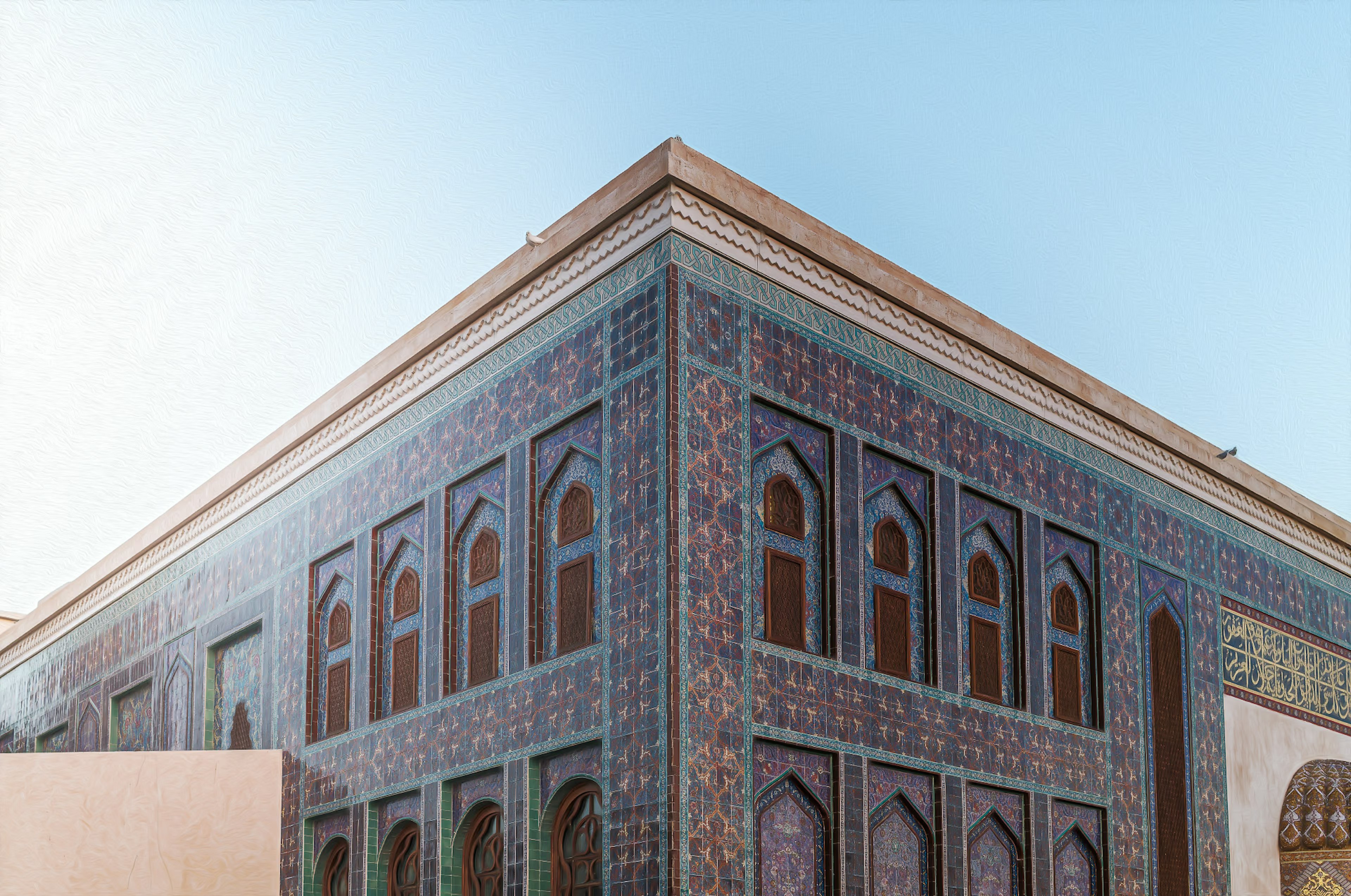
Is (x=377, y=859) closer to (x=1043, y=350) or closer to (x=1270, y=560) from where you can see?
(x=1043, y=350)

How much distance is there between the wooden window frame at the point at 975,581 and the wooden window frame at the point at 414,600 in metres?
3.43

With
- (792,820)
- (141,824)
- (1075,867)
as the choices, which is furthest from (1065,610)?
(141,824)

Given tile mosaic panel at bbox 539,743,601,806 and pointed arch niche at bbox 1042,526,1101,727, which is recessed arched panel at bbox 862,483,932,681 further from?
tile mosaic panel at bbox 539,743,601,806

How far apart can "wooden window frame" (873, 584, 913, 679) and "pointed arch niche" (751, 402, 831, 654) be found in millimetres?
447

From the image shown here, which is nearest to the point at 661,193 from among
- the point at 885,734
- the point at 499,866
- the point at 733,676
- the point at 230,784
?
the point at 733,676

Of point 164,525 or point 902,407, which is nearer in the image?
point 902,407

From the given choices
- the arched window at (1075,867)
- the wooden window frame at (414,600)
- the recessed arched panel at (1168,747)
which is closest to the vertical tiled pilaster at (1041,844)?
the arched window at (1075,867)

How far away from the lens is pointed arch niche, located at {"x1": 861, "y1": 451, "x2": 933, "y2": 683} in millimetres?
7984

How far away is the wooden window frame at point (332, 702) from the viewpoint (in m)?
9.38

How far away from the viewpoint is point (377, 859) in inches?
347

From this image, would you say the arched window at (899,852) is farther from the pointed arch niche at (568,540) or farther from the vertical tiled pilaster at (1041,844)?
the pointed arch niche at (568,540)

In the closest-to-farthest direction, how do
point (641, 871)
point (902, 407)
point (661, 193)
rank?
point (641, 871), point (661, 193), point (902, 407)

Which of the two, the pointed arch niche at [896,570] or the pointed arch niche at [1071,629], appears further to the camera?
the pointed arch niche at [1071,629]

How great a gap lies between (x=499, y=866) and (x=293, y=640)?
312 cm
